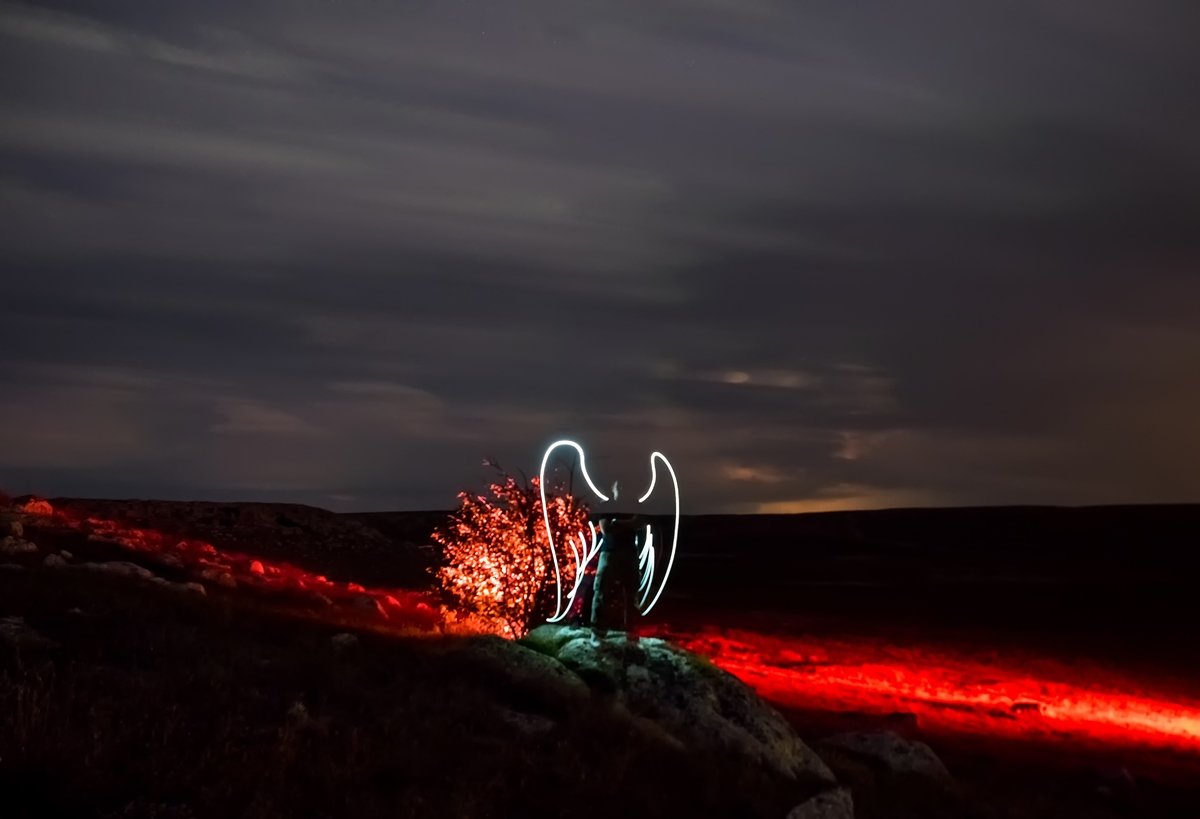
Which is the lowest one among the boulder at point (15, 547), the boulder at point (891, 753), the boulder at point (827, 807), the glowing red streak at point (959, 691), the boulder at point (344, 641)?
the glowing red streak at point (959, 691)

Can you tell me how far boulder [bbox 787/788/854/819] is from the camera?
10.6 metres

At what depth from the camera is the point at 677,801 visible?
10531 mm

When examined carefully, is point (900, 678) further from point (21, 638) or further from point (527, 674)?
point (21, 638)

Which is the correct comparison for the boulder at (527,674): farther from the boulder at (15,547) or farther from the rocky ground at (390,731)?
the boulder at (15,547)

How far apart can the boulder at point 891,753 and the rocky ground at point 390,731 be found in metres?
0.04

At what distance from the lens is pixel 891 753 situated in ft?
A: 50.1

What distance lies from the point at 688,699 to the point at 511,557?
29.9 feet

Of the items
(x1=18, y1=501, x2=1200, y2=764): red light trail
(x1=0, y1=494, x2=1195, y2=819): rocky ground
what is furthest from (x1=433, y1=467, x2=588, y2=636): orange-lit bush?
(x1=0, y1=494, x2=1195, y2=819): rocky ground

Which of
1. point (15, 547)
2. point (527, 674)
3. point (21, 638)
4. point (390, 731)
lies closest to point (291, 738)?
point (390, 731)

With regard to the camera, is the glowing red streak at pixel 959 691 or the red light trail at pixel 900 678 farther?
the glowing red streak at pixel 959 691

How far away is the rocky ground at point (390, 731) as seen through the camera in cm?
878

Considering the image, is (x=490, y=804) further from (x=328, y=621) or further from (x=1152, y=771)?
(x=1152, y=771)

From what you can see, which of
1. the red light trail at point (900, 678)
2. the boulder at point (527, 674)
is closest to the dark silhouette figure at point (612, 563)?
the boulder at point (527, 674)

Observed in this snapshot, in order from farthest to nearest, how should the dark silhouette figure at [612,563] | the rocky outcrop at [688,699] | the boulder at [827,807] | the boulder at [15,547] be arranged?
1. the dark silhouette figure at [612,563]
2. the boulder at [15,547]
3. the rocky outcrop at [688,699]
4. the boulder at [827,807]
